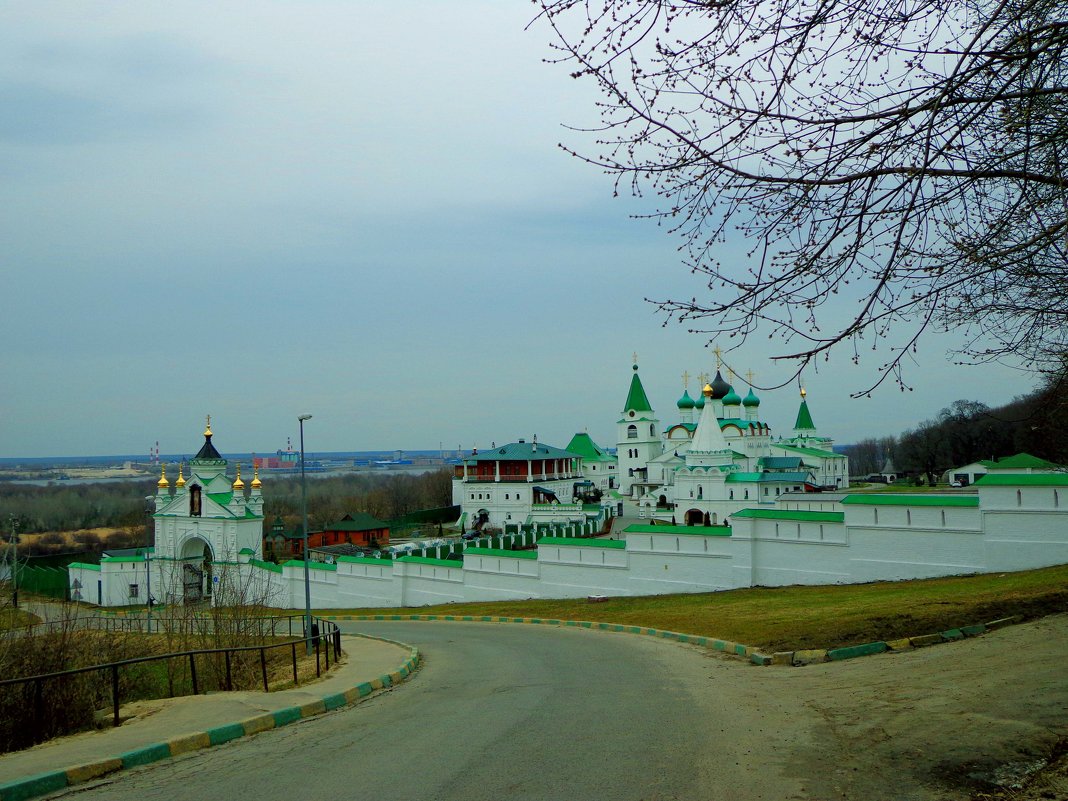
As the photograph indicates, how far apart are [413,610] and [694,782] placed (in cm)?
2677

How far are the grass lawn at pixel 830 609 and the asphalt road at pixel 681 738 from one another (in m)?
1.70

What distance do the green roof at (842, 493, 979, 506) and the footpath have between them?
48.1 ft

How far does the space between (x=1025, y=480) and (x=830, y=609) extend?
6.88 metres

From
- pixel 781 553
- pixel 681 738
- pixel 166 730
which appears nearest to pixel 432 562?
pixel 781 553

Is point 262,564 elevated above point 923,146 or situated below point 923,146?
below

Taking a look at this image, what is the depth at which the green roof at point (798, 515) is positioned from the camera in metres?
24.0

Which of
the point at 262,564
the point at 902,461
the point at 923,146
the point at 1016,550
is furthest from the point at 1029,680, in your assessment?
the point at 902,461

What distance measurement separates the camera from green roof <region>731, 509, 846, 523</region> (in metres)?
24.0

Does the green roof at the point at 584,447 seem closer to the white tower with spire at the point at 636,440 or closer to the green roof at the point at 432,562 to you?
the white tower with spire at the point at 636,440

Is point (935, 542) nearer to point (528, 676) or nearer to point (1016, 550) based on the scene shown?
point (1016, 550)

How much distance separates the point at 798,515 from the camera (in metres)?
24.6

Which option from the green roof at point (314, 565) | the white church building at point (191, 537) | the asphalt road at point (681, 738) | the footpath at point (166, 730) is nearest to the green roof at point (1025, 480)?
the asphalt road at point (681, 738)

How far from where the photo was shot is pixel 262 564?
1507 inches

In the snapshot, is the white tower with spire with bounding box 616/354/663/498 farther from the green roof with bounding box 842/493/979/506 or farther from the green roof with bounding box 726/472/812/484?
the green roof with bounding box 842/493/979/506
